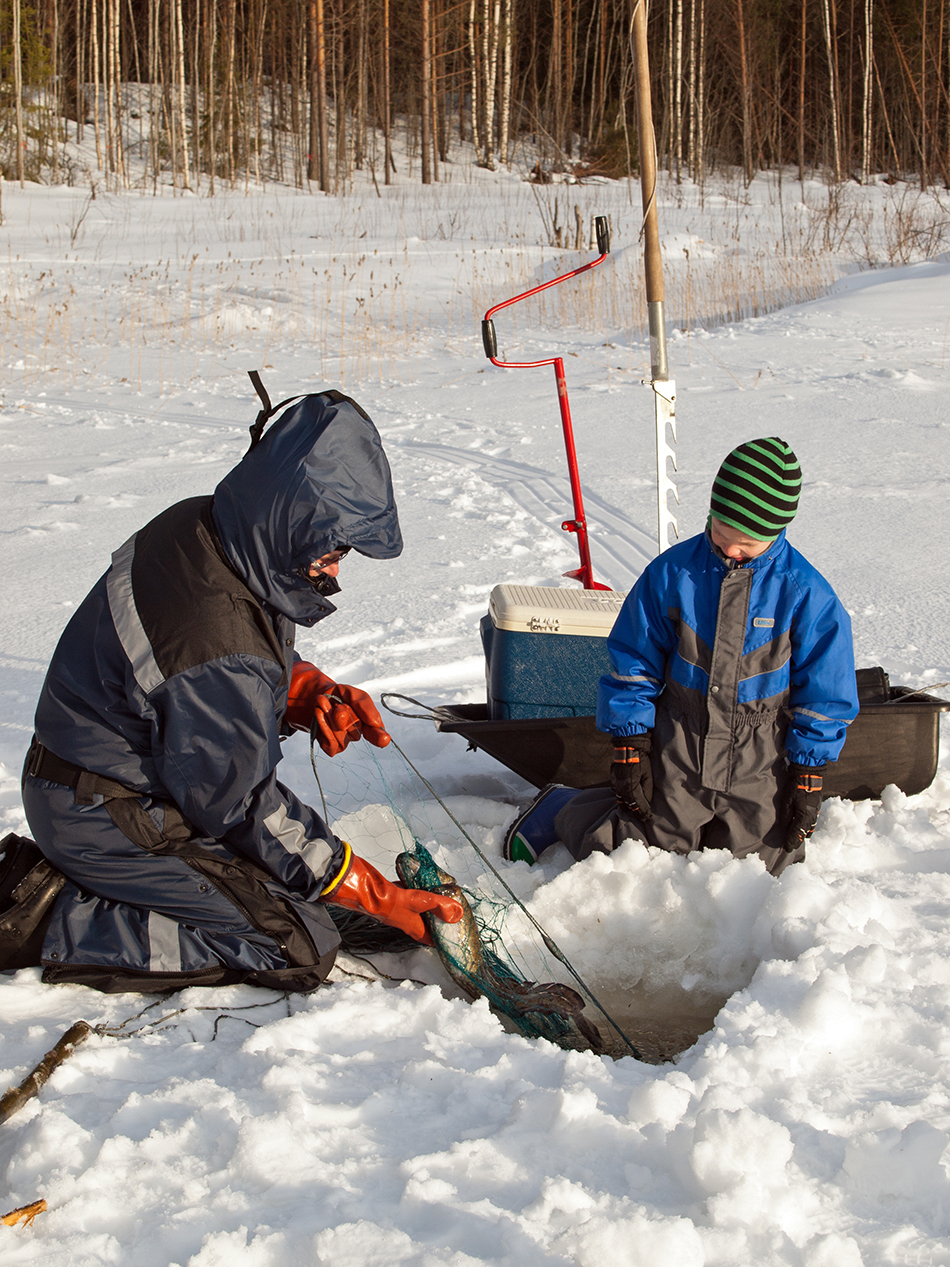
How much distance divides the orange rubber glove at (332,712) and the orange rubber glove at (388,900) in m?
0.31

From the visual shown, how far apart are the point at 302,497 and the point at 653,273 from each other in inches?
82.5

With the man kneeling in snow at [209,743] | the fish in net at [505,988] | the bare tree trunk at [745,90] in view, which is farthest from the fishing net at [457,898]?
the bare tree trunk at [745,90]

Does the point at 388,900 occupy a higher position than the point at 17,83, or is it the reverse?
the point at 17,83

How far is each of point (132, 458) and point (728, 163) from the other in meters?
24.9

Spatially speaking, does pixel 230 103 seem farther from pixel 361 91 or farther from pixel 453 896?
pixel 453 896

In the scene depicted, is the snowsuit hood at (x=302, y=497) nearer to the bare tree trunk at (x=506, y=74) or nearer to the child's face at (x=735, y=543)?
the child's face at (x=735, y=543)

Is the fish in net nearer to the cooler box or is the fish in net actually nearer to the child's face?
the cooler box

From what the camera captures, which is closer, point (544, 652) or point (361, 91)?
point (544, 652)

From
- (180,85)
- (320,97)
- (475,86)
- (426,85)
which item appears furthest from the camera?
(475,86)

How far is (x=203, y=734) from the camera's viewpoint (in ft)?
6.28

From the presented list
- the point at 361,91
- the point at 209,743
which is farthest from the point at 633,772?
the point at 361,91

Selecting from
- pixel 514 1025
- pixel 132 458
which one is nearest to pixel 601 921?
pixel 514 1025

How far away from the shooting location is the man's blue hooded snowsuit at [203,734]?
1.88 m

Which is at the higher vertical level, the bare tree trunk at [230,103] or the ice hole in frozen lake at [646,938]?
the bare tree trunk at [230,103]
